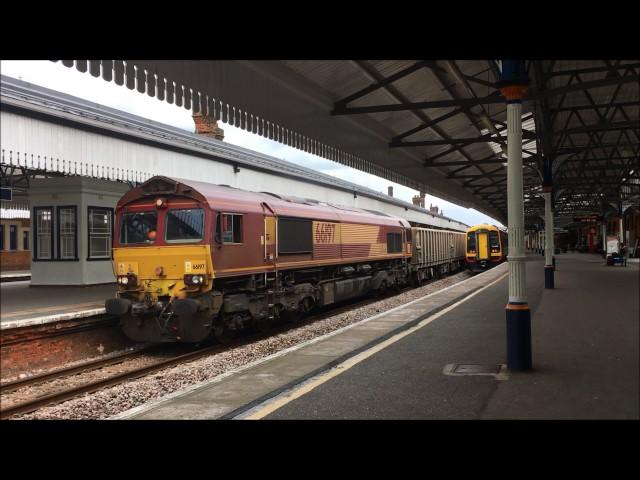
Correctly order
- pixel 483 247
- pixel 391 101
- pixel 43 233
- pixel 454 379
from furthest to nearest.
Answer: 1. pixel 483 247
2. pixel 391 101
3. pixel 454 379
4. pixel 43 233

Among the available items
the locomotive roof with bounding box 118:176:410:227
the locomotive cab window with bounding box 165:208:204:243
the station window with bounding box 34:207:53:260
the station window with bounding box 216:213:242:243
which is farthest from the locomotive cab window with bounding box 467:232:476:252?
the station window with bounding box 34:207:53:260

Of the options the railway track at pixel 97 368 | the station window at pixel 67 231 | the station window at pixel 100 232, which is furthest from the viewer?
the station window at pixel 100 232

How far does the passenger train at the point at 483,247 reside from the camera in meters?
34.5

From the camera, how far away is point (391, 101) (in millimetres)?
11430

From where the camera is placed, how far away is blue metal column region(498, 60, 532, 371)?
6.62 m

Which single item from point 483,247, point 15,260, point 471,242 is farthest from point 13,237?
point 471,242

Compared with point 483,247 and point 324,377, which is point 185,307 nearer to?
point 324,377

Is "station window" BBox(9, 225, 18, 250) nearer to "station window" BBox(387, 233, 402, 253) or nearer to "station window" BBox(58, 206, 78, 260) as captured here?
"station window" BBox(58, 206, 78, 260)

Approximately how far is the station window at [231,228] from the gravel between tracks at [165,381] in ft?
7.78

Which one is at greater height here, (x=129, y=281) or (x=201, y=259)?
(x=201, y=259)

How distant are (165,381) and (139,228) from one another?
3146 mm

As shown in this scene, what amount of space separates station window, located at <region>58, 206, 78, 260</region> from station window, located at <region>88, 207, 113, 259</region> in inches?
86.1

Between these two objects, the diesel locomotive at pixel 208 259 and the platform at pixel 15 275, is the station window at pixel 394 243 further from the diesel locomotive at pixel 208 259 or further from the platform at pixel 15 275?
the platform at pixel 15 275

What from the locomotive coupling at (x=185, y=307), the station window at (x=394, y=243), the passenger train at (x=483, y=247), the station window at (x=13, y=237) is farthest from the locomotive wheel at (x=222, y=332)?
the passenger train at (x=483, y=247)
